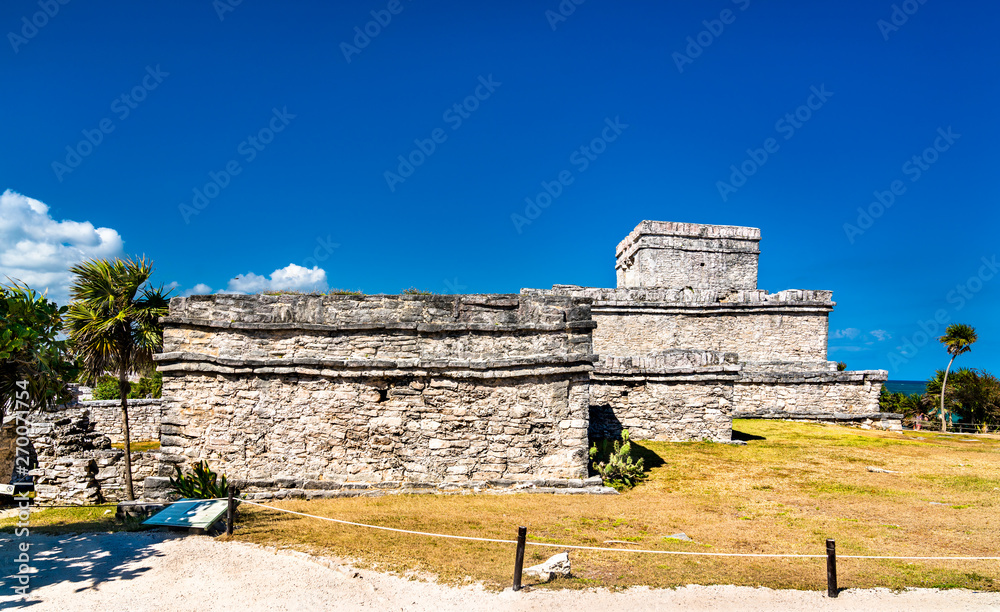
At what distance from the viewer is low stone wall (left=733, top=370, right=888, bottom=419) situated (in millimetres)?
17953

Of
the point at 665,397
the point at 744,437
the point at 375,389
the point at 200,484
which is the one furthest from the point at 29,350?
the point at 744,437

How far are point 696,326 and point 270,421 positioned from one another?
16649mm

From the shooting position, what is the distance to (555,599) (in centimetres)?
506

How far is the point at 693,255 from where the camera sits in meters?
23.6

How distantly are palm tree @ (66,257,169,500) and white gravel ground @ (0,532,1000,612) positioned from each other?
4536 millimetres

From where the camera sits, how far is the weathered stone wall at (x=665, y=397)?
43.0 ft

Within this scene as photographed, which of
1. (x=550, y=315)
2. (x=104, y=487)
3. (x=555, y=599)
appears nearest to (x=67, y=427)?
(x=104, y=487)

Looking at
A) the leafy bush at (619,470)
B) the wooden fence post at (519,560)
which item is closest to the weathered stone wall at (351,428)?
the leafy bush at (619,470)

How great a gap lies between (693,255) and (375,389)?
18774 millimetres

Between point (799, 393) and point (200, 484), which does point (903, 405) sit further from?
point (200, 484)

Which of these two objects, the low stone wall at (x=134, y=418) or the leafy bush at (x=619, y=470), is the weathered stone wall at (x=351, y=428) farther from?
the low stone wall at (x=134, y=418)

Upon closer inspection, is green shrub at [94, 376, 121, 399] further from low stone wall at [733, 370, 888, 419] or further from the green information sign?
low stone wall at [733, 370, 888, 419]

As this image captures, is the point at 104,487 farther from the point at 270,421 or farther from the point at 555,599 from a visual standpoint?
the point at 555,599

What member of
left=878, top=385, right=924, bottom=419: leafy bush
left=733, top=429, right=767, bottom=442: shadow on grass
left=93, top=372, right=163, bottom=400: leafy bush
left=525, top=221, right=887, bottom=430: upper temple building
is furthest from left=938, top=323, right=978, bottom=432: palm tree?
left=93, top=372, right=163, bottom=400: leafy bush
